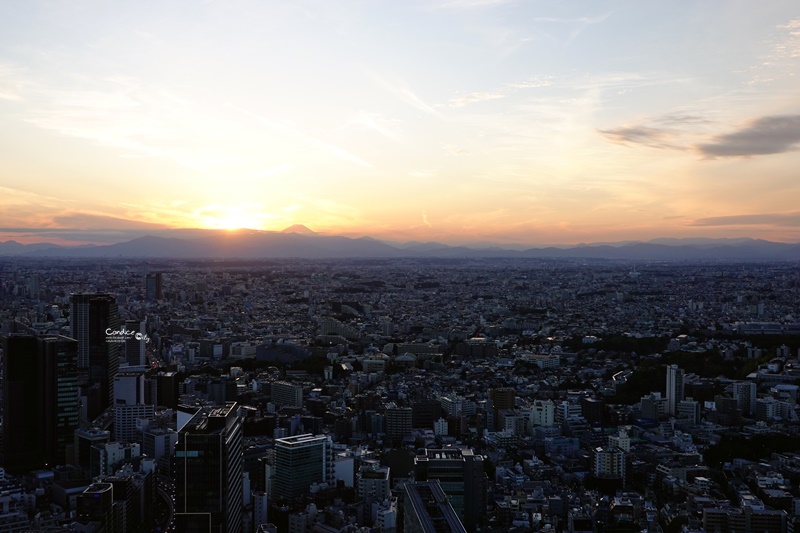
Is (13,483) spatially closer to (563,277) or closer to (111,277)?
(111,277)

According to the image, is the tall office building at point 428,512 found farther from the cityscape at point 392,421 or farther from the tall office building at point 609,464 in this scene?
the tall office building at point 609,464

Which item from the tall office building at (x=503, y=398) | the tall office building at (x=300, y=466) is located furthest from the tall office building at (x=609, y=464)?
the tall office building at (x=503, y=398)

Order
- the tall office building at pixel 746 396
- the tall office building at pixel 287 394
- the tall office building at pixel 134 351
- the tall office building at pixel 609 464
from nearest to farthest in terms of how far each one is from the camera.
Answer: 1. the tall office building at pixel 609 464
2. the tall office building at pixel 287 394
3. the tall office building at pixel 746 396
4. the tall office building at pixel 134 351

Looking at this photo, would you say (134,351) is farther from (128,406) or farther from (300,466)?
(300,466)

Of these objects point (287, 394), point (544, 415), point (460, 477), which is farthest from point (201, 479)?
point (287, 394)

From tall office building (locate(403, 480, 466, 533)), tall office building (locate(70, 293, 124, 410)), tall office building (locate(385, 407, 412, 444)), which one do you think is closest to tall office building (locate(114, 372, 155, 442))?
tall office building (locate(70, 293, 124, 410))

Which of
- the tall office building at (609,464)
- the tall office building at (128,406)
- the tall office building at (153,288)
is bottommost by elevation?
the tall office building at (609,464)
